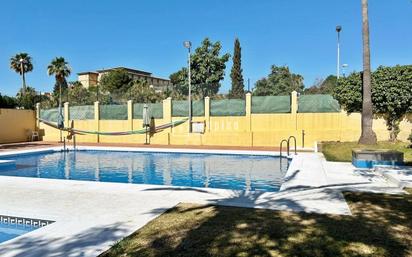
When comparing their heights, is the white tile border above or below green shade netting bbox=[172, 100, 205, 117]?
below

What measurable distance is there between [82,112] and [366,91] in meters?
16.9

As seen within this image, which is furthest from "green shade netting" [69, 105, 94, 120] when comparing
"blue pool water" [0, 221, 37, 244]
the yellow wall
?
"blue pool water" [0, 221, 37, 244]

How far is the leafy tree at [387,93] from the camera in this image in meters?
15.7

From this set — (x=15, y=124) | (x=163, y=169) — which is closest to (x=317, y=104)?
(x=163, y=169)

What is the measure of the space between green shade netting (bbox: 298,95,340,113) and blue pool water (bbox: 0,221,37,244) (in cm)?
1513

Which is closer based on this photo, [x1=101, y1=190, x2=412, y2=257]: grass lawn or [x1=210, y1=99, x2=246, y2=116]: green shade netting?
[x1=101, y1=190, x2=412, y2=257]: grass lawn

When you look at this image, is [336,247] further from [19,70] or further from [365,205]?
[19,70]

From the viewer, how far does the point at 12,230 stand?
507 cm

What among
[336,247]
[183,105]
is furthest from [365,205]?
[183,105]

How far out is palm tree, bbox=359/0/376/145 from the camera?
1412 cm

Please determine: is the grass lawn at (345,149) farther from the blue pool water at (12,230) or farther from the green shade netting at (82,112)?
the green shade netting at (82,112)

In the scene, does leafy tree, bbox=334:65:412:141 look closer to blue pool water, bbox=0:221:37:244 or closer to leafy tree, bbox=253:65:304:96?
blue pool water, bbox=0:221:37:244

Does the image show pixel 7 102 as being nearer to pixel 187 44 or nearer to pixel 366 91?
pixel 187 44

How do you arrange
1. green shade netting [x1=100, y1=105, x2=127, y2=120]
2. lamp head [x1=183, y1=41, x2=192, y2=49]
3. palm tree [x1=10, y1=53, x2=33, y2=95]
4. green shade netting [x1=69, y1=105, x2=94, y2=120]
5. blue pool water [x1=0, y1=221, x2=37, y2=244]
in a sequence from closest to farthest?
1. blue pool water [x1=0, y1=221, x2=37, y2=244]
2. lamp head [x1=183, y1=41, x2=192, y2=49]
3. green shade netting [x1=100, y1=105, x2=127, y2=120]
4. green shade netting [x1=69, y1=105, x2=94, y2=120]
5. palm tree [x1=10, y1=53, x2=33, y2=95]
